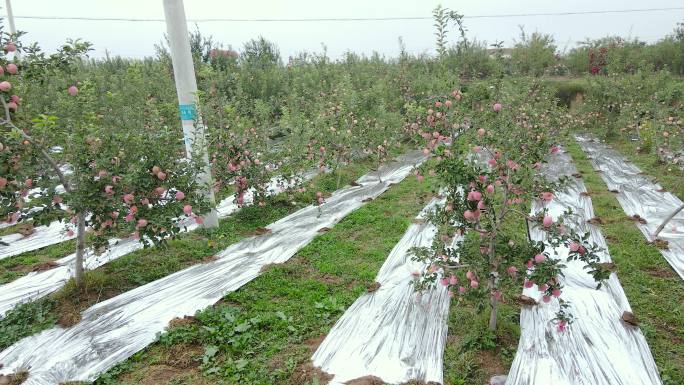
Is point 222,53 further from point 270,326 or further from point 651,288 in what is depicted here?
point 651,288

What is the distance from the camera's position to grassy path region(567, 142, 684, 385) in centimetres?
256

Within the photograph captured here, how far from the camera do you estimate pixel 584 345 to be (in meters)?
2.57

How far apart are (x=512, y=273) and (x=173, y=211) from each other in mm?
2289

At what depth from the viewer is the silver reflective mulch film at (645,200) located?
13.3ft

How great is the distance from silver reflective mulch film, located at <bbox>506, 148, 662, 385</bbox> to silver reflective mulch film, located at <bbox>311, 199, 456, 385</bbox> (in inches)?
18.4

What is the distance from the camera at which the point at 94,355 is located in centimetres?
259

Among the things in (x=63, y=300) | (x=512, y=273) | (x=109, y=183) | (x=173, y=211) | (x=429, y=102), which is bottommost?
(x=63, y=300)

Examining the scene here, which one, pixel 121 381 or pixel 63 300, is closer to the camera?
pixel 121 381

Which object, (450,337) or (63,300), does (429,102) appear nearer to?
(450,337)

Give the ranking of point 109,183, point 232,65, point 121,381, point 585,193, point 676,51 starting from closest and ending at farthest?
point 121,381 < point 109,183 < point 585,193 < point 232,65 < point 676,51

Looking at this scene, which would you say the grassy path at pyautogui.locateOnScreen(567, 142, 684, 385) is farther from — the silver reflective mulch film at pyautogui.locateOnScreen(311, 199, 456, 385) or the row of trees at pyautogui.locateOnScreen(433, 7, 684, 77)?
the row of trees at pyautogui.locateOnScreen(433, 7, 684, 77)

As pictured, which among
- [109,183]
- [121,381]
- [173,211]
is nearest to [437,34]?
[173,211]

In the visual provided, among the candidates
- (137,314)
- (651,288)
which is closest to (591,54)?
(651,288)

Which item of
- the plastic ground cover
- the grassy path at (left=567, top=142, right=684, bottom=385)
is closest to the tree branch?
the plastic ground cover
